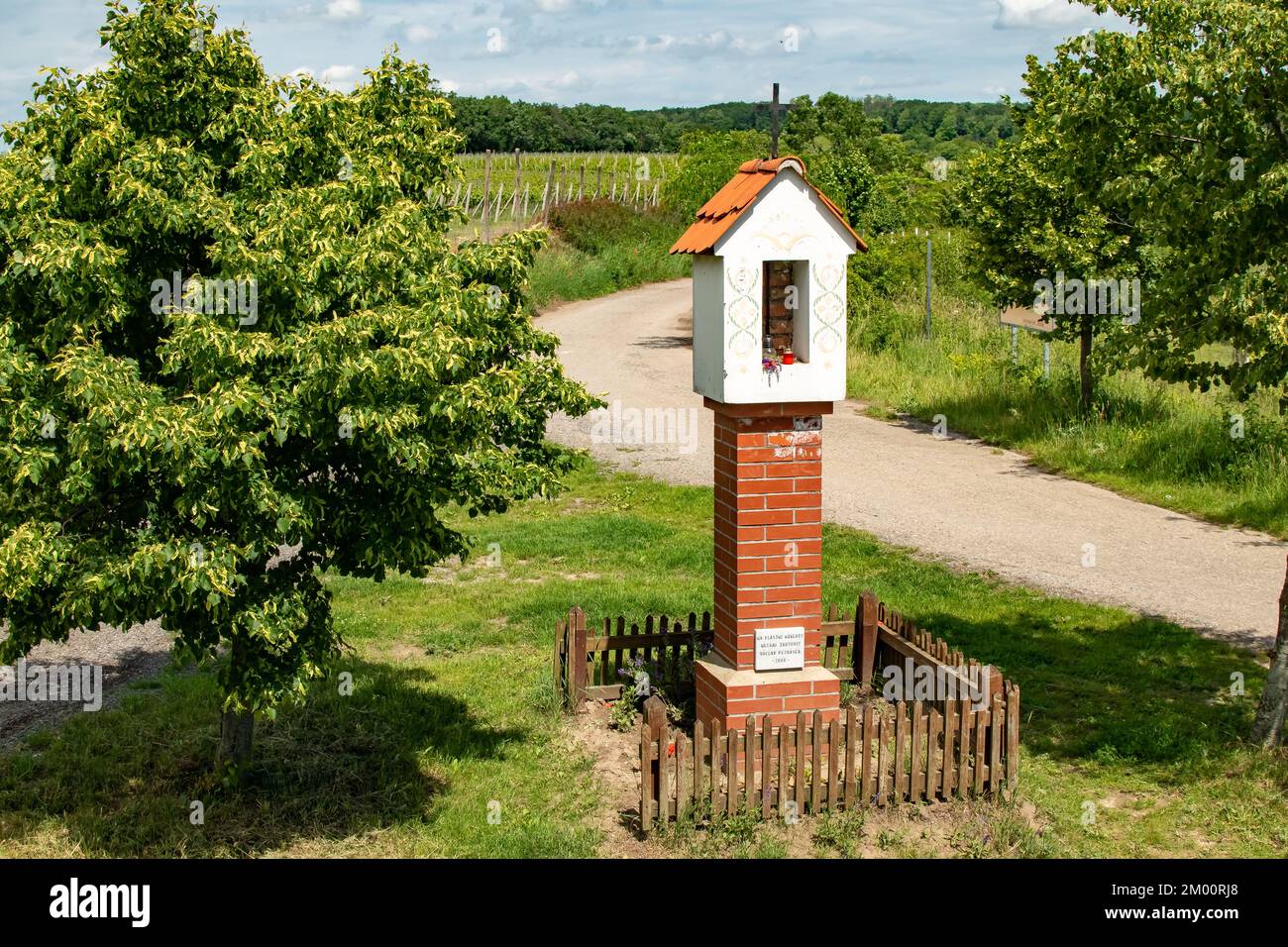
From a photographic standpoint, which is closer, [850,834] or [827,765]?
[850,834]

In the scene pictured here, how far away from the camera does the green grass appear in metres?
15.9

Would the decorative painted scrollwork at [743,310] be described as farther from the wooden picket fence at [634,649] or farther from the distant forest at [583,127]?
the distant forest at [583,127]

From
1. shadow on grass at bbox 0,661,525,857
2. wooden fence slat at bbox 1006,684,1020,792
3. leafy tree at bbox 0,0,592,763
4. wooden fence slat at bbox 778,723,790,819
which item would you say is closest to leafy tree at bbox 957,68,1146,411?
wooden fence slat at bbox 1006,684,1020,792

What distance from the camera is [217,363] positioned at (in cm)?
640

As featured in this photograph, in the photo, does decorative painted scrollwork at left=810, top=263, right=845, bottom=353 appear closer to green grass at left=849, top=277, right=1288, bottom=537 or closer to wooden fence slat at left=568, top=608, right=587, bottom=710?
wooden fence slat at left=568, top=608, right=587, bottom=710

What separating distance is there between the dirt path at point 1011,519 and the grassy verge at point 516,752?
0.84 meters

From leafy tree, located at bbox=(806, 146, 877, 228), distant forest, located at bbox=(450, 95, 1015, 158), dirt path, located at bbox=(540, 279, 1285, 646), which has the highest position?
distant forest, located at bbox=(450, 95, 1015, 158)

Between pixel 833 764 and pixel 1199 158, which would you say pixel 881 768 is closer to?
pixel 833 764

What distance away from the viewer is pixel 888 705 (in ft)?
31.2

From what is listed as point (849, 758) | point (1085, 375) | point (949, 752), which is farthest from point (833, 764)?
point (1085, 375)

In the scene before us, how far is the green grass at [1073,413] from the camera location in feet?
52.0

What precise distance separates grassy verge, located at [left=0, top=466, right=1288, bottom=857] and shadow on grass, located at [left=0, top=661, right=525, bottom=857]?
18 mm

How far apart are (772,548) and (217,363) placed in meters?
3.78
